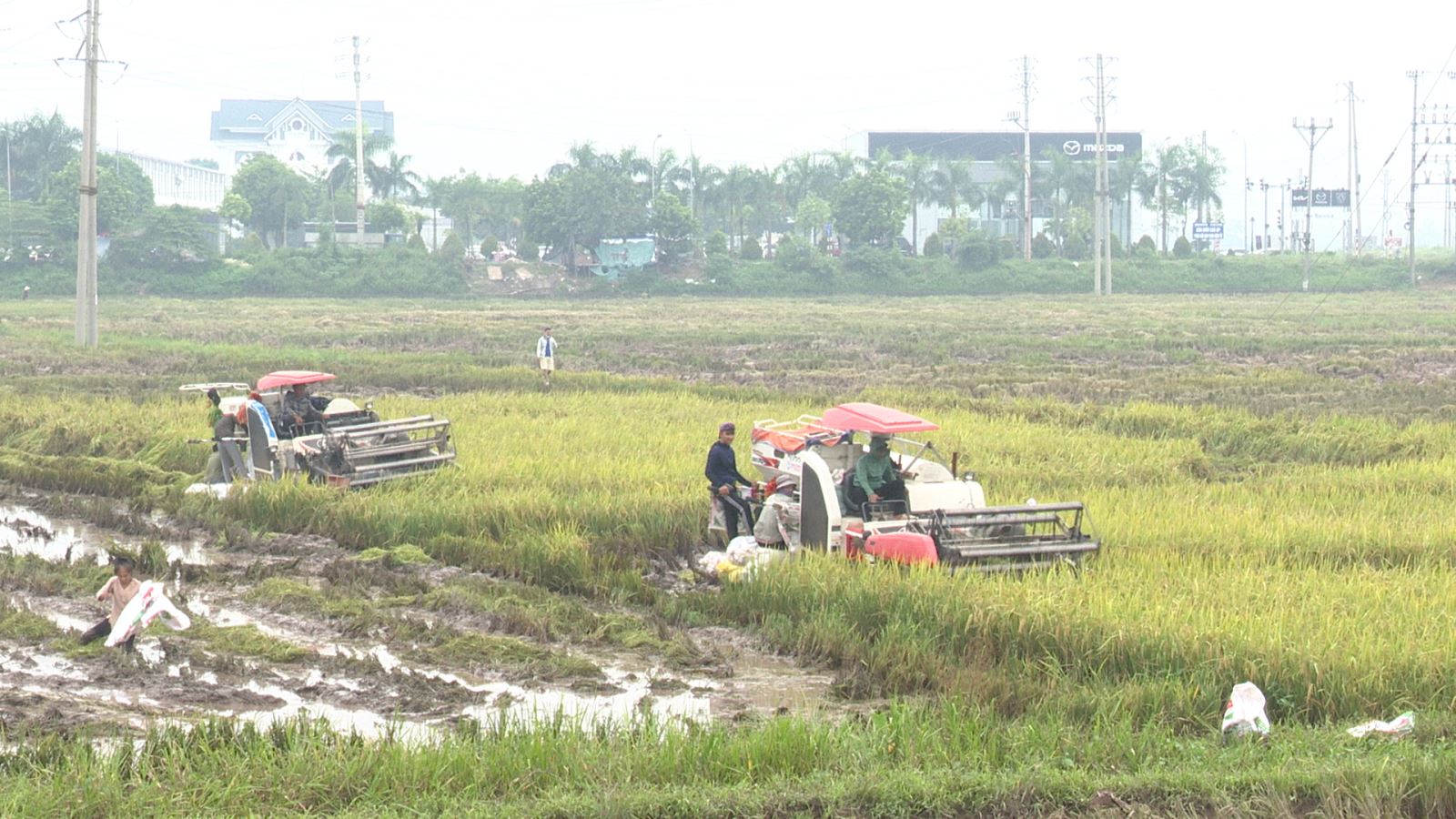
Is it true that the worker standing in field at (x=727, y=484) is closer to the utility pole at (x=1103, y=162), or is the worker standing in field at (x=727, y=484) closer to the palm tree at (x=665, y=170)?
the utility pole at (x=1103, y=162)

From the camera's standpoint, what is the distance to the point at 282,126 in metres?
175

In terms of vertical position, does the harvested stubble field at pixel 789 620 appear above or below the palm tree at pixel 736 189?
below

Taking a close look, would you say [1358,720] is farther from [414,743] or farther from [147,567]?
[147,567]

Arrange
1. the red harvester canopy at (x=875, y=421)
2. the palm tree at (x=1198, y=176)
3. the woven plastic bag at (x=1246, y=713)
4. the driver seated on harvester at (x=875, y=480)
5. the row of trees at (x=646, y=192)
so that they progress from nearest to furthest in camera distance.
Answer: the woven plastic bag at (x=1246, y=713), the red harvester canopy at (x=875, y=421), the driver seated on harvester at (x=875, y=480), the row of trees at (x=646, y=192), the palm tree at (x=1198, y=176)

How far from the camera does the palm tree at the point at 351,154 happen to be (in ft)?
308

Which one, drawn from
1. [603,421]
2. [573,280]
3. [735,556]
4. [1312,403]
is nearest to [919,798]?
[735,556]

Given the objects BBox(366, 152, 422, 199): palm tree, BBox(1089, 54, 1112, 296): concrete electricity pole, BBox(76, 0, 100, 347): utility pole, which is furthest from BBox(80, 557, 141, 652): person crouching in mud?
BBox(366, 152, 422, 199): palm tree

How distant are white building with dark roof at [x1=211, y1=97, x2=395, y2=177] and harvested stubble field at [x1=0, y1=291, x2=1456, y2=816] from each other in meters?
151

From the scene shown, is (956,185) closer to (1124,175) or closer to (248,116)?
(1124,175)

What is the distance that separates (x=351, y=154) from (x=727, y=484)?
86271mm

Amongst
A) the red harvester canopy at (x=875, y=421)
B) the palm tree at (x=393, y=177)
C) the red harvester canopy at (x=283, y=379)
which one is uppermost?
the palm tree at (x=393, y=177)

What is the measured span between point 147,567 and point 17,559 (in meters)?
1.24

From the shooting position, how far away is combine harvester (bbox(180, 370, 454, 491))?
56.7 feet

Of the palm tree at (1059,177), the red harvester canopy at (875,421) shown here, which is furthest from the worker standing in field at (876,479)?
the palm tree at (1059,177)
